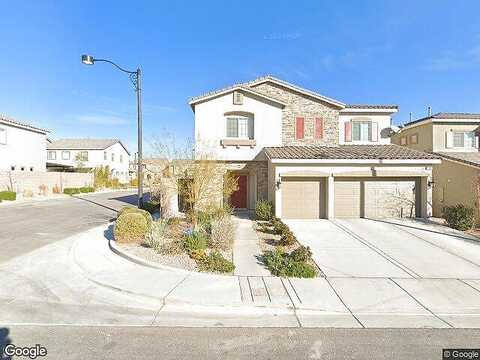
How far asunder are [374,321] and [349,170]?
9859 millimetres

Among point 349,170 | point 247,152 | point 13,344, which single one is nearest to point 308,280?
point 13,344

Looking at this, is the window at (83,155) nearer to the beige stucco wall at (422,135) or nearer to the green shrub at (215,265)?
the green shrub at (215,265)

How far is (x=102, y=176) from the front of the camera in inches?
1523

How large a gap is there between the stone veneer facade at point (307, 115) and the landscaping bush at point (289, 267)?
32.2ft

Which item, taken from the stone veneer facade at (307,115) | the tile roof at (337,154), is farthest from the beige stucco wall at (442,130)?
the stone veneer facade at (307,115)

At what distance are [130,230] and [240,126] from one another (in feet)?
30.4

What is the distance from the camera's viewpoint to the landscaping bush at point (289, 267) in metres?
6.68

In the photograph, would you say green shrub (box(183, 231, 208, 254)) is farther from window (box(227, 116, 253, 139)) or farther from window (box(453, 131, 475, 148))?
window (box(453, 131, 475, 148))

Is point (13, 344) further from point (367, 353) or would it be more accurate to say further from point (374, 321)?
point (374, 321)

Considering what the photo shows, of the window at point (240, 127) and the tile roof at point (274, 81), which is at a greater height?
the tile roof at point (274, 81)

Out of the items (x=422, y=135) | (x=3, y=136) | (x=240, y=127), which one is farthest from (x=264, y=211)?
(x=3, y=136)

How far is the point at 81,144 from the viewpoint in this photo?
47.1 metres

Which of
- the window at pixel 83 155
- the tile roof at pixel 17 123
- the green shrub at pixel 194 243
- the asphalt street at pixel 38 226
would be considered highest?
the tile roof at pixel 17 123

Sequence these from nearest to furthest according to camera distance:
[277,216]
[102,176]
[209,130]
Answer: [277,216] < [209,130] < [102,176]
